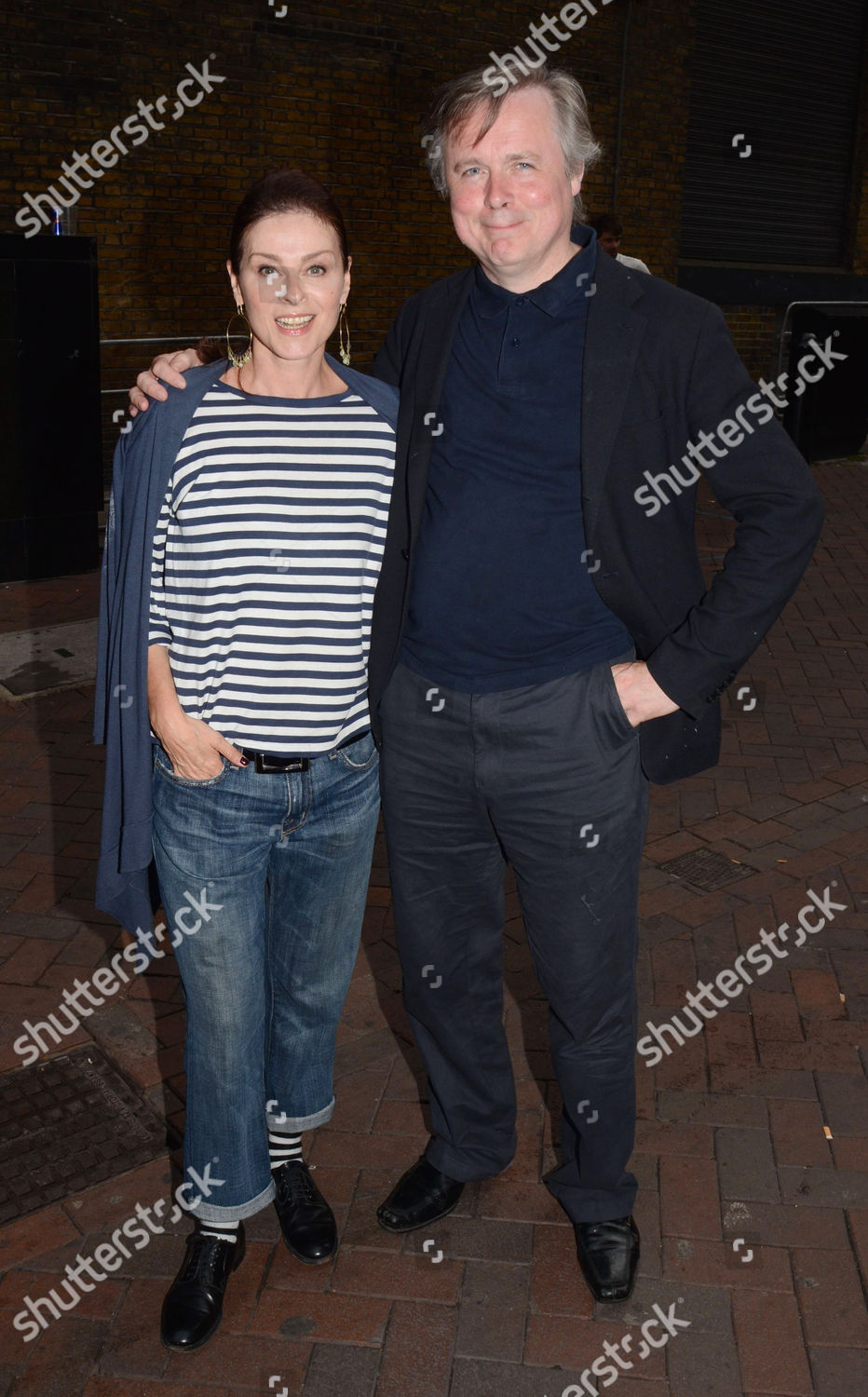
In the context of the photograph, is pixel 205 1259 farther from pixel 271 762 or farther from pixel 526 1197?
pixel 271 762

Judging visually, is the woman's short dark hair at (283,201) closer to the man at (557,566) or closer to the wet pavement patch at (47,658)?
the man at (557,566)

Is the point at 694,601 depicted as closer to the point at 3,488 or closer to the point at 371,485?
the point at 371,485

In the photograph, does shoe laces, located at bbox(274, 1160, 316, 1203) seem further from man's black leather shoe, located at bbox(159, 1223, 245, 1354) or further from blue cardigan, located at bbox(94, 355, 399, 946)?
blue cardigan, located at bbox(94, 355, 399, 946)

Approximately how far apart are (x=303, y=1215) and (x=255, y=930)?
78cm

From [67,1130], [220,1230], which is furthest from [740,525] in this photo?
[67,1130]

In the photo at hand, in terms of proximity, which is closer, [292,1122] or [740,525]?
[740,525]

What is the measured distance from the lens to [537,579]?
94.4 inches

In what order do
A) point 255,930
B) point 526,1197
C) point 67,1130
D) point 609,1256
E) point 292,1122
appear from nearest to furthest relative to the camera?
point 255,930 → point 609,1256 → point 292,1122 → point 526,1197 → point 67,1130

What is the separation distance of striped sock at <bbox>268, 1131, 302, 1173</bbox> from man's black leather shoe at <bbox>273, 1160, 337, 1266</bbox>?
0.04 ft

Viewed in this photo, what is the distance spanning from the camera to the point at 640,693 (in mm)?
2396

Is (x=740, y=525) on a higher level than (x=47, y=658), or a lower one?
higher

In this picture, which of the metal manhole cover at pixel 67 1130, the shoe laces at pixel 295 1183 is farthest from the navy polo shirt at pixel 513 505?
the metal manhole cover at pixel 67 1130

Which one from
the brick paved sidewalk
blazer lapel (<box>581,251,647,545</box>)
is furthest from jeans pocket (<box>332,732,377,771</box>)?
the brick paved sidewalk

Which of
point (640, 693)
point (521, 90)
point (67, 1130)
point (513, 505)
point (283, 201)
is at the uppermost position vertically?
point (521, 90)
